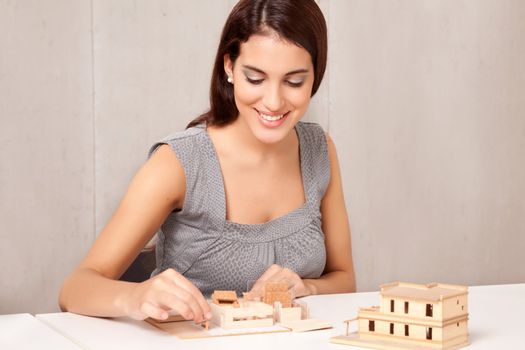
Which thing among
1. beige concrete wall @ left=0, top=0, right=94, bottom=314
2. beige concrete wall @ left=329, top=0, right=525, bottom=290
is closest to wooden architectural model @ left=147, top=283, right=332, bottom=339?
beige concrete wall @ left=0, top=0, right=94, bottom=314

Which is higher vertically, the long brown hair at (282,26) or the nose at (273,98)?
the long brown hair at (282,26)

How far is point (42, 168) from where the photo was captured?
116 inches

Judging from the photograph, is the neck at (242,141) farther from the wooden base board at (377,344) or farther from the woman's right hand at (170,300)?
the wooden base board at (377,344)

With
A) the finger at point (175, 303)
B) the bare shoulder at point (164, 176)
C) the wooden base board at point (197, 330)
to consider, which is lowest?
the wooden base board at point (197, 330)

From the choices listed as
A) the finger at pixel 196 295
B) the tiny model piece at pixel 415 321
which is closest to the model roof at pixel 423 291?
the tiny model piece at pixel 415 321

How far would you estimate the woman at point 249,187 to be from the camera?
1.88 meters

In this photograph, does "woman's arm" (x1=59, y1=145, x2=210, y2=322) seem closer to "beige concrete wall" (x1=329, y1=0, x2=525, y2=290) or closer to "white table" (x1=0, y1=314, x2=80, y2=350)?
"white table" (x1=0, y1=314, x2=80, y2=350)

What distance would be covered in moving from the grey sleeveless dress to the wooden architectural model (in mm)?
443

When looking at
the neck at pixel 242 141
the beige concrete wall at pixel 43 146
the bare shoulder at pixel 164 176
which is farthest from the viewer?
the beige concrete wall at pixel 43 146

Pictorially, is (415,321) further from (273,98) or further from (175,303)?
(273,98)

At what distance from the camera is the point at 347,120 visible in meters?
3.48

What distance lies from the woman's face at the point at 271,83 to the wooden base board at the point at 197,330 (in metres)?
0.55

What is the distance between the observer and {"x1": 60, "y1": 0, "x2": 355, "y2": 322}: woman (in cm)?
188

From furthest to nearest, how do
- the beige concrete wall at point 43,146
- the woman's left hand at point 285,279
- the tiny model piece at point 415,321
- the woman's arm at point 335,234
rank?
the beige concrete wall at point 43,146
the woman's arm at point 335,234
the woman's left hand at point 285,279
the tiny model piece at point 415,321
